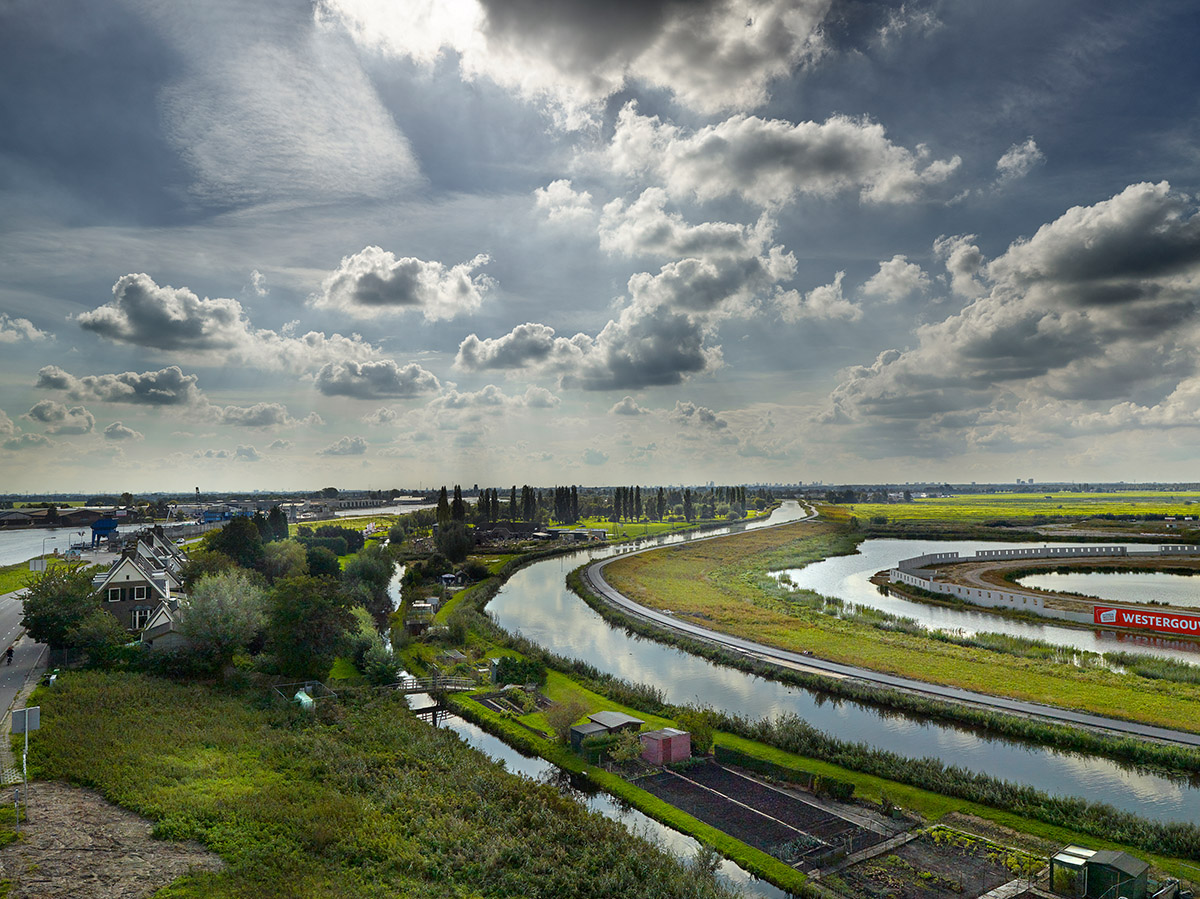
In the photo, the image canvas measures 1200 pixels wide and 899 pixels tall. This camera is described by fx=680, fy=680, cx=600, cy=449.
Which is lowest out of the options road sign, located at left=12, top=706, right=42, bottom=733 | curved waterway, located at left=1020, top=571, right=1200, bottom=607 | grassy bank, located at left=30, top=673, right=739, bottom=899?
curved waterway, located at left=1020, top=571, right=1200, bottom=607

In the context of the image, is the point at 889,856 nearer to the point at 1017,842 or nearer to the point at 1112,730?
the point at 1017,842

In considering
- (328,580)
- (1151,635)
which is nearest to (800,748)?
(328,580)

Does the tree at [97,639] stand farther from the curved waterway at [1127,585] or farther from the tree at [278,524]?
the curved waterway at [1127,585]

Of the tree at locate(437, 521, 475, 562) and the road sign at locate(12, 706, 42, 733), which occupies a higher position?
the road sign at locate(12, 706, 42, 733)

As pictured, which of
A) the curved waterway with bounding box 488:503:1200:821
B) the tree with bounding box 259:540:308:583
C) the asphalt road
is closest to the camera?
the curved waterway with bounding box 488:503:1200:821

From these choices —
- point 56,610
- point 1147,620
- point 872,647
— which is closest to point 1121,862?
point 872,647

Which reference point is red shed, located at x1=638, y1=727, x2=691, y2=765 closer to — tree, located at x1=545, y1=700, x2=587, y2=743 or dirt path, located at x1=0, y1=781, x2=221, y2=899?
tree, located at x1=545, y1=700, x2=587, y2=743

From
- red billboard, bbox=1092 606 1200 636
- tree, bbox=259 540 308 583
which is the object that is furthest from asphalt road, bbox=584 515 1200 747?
tree, bbox=259 540 308 583

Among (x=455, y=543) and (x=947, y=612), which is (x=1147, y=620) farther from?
(x=455, y=543)
